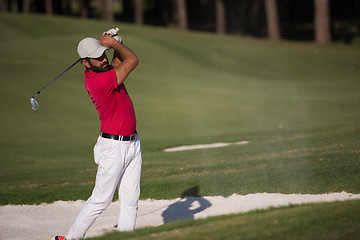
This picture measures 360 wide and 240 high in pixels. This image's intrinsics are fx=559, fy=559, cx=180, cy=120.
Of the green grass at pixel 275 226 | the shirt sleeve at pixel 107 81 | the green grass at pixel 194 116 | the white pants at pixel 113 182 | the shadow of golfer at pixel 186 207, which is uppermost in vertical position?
the shirt sleeve at pixel 107 81

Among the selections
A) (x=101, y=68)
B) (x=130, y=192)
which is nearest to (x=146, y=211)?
(x=130, y=192)

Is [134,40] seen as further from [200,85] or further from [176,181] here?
[176,181]

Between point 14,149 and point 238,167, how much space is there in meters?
7.53

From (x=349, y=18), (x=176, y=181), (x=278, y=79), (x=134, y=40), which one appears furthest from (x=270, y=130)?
(x=349, y=18)

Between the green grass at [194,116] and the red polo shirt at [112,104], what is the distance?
3431mm

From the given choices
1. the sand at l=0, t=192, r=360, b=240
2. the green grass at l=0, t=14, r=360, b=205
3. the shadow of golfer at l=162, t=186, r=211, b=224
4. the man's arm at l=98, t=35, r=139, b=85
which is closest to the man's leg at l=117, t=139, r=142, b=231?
the man's arm at l=98, t=35, r=139, b=85

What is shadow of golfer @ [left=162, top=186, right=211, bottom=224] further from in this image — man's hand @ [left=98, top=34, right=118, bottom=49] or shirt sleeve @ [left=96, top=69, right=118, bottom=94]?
man's hand @ [left=98, top=34, right=118, bottom=49]

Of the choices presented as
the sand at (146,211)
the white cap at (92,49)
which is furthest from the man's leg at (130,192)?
the sand at (146,211)

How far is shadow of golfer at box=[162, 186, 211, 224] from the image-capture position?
7900mm

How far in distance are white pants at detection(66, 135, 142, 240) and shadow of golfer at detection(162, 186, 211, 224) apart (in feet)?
5.48

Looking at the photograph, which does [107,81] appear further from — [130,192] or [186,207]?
[186,207]

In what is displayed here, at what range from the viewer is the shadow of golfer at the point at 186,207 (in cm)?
790

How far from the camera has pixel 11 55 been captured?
27.6 meters

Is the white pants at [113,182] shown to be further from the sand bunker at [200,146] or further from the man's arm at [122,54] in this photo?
the sand bunker at [200,146]
